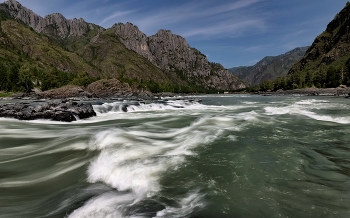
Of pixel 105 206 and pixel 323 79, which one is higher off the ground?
pixel 323 79

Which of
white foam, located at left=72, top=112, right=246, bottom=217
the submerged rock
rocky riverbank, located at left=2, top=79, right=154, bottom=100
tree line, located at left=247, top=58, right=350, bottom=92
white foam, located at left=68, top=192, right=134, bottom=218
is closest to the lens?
white foam, located at left=68, top=192, right=134, bottom=218

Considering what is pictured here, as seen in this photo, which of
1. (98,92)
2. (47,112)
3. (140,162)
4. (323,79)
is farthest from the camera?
(323,79)

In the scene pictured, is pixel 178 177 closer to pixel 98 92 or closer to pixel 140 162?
pixel 140 162

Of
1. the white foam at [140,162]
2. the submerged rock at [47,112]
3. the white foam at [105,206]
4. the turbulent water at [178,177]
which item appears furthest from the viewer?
the submerged rock at [47,112]

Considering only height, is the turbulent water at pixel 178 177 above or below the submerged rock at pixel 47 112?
below

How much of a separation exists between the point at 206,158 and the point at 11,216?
739cm

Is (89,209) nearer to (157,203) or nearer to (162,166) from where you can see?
(157,203)

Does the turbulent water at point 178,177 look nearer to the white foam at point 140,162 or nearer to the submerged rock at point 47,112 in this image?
the white foam at point 140,162

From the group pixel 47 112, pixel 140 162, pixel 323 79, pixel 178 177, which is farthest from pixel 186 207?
pixel 323 79

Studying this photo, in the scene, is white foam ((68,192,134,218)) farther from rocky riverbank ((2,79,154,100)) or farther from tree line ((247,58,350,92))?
tree line ((247,58,350,92))

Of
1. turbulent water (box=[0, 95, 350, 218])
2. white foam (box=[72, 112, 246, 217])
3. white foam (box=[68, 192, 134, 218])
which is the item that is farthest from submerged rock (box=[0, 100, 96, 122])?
white foam (box=[68, 192, 134, 218])

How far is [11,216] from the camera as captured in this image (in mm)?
6359

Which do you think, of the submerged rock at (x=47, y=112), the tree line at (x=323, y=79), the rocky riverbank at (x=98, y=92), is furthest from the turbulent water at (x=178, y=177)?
the tree line at (x=323, y=79)

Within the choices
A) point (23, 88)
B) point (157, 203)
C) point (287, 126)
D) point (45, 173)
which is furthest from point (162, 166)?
point (23, 88)
